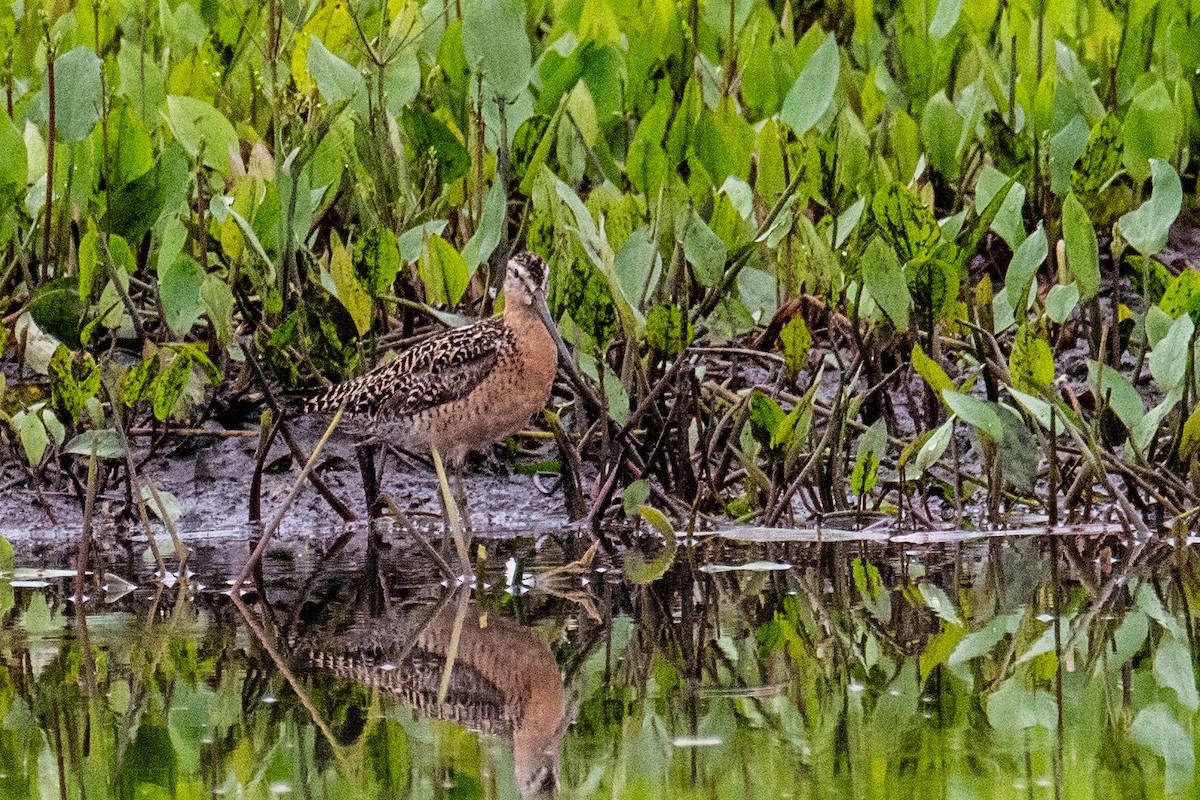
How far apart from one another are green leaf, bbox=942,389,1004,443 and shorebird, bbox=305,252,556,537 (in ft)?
3.99

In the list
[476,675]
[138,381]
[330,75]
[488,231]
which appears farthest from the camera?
[330,75]

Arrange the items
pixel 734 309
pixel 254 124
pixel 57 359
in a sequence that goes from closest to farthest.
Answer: pixel 57 359
pixel 734 309
pixel 254 124

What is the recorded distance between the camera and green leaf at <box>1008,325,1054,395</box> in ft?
16.7

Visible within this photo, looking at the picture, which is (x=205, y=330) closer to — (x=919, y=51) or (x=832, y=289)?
(x=832, y=289)

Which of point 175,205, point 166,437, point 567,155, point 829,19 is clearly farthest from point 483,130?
point 829,19

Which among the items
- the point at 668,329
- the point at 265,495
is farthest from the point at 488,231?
the point at 265,495

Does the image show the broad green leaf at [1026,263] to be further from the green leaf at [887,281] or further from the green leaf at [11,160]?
the green leaf at [11,160]

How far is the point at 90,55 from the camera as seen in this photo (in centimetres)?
592

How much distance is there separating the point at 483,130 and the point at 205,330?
111 cm

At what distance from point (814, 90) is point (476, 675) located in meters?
3.26

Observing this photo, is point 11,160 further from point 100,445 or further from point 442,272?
point 442,272

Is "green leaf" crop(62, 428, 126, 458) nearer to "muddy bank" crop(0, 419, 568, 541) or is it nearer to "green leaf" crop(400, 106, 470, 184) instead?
"muddy bank" crop(0, 419, 568, 541)

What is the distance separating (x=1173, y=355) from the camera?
17.2ft

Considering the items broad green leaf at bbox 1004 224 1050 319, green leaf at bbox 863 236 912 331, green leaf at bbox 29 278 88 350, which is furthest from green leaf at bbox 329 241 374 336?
broad green leaf at bbox 1004 224 1050 319
